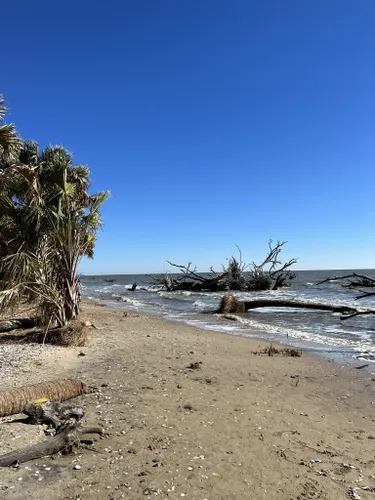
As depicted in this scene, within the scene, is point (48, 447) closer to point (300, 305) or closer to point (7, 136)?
point (7, 136)

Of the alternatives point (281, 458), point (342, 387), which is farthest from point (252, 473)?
point (342, 387)

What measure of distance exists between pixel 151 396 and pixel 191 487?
8.69 ft

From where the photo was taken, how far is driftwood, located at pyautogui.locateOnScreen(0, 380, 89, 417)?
5441mm

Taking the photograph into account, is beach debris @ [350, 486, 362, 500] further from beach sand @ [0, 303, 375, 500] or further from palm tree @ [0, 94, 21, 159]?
palm tree @ [0, 94, 21, 159]

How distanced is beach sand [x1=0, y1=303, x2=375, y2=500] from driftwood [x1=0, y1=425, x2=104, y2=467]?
9cm

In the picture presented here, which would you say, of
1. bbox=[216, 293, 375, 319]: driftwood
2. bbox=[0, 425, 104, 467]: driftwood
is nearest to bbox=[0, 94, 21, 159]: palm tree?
bbox=[0, 425, 104, 467]: driftwood

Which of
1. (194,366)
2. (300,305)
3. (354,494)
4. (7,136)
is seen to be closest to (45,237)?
(7,136)

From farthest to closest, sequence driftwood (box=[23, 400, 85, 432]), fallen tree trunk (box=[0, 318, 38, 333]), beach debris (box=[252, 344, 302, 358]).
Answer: fallen tree trunk (box=[0, 318, 38, 333]) → beach debris (box=[252, 344, 302, 358]) → driftwood (box=[23, 400, 85, 432])

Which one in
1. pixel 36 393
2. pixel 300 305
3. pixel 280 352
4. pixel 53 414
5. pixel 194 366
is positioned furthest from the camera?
pixel 300 305

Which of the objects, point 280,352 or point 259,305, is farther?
point 259,305

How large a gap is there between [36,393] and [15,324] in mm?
6791

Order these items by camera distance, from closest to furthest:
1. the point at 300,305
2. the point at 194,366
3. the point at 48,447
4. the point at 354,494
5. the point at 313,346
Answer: the point at 354,494 < the point at 48,447 < the point at 194,366 < the point at 313,346 < the point at 300,305

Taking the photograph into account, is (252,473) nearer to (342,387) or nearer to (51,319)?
(342,387)

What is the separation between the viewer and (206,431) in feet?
17.1
